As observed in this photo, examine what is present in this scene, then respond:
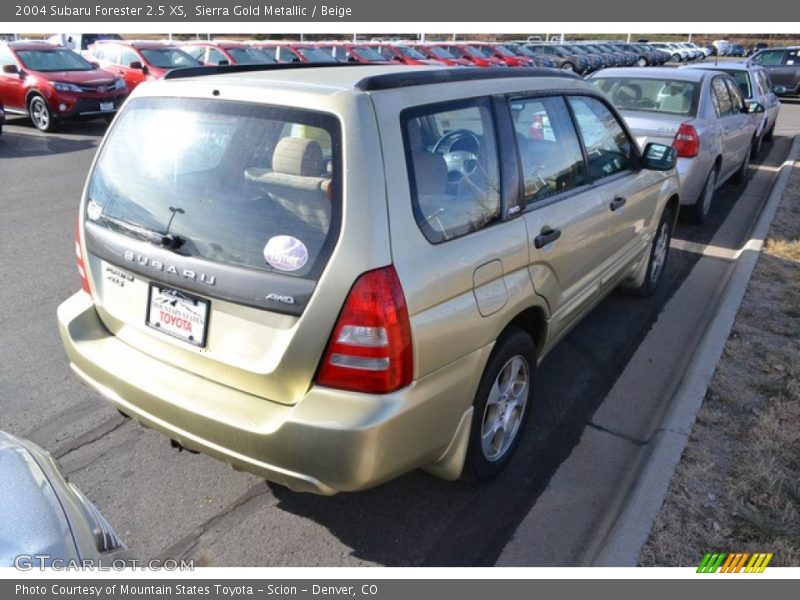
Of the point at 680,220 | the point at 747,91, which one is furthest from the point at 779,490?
the point at 747,91

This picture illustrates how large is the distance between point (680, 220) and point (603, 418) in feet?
16.6

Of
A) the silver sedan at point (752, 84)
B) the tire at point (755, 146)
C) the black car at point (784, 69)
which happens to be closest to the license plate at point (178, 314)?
the silver sedan at point (752, 84)

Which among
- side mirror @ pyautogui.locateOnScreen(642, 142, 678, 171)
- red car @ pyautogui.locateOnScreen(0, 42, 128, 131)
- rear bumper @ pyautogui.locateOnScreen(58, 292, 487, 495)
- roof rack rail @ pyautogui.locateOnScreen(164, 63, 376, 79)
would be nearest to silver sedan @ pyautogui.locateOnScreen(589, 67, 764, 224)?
side mirror @ pyautogui.locateOnScreen(642, 142, 678, 171)

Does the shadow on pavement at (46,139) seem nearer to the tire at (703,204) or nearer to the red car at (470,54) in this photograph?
the tire at (703,204)

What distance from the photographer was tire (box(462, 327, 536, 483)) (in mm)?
2984

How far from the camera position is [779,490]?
3129mm

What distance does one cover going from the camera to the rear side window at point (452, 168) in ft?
8.44

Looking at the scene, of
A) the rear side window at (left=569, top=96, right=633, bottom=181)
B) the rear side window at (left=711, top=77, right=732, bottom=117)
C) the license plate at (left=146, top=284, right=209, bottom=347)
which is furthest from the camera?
the rear side window at (left=711, top=77, right=732, bottom=117)

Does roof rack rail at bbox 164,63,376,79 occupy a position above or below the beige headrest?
above

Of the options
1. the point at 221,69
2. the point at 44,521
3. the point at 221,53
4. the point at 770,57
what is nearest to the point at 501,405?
the point at 44,521

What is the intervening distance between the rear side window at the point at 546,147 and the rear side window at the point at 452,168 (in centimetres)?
28

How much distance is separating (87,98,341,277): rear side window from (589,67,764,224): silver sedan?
5.57 meters

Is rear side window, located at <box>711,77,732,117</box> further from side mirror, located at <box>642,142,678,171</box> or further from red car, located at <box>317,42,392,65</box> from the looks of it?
Result: red car, located at <box>317,42,392,65</box>

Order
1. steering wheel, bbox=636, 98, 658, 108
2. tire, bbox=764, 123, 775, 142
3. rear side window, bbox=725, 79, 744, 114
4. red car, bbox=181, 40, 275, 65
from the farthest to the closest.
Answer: red car, bbox=181, 40, 275, 65
tire, bbox=764, 123, 775, 142
rear side window, bbox=725, 79, 744, 114
steering wheel, bbox=636, 98, 658, 108
